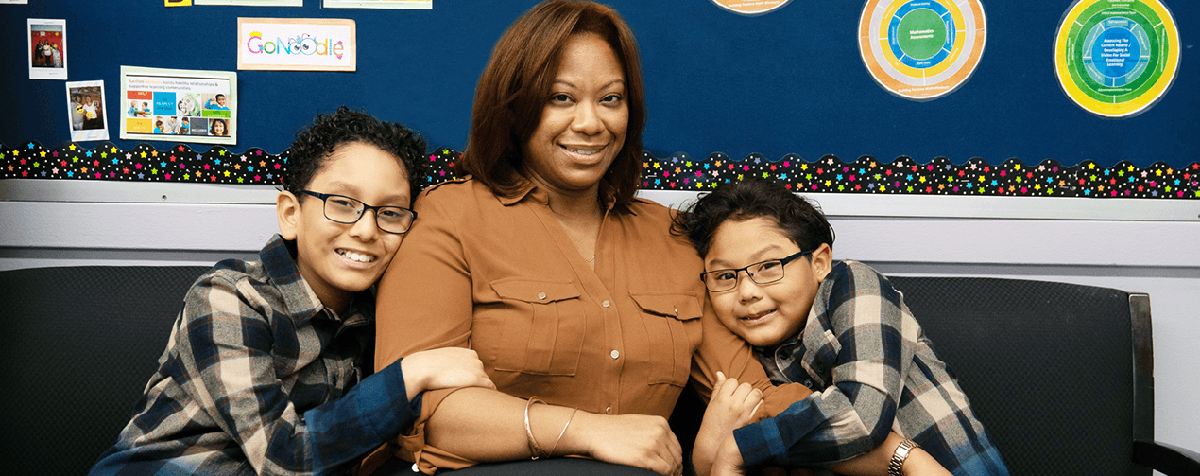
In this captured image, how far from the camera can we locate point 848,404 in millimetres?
1331

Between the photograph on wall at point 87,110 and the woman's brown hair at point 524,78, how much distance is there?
1.15 meters

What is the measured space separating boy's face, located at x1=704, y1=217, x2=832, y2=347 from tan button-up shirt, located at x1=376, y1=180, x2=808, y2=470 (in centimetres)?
6

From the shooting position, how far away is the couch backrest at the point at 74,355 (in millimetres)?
1611

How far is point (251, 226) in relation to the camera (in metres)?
1.90

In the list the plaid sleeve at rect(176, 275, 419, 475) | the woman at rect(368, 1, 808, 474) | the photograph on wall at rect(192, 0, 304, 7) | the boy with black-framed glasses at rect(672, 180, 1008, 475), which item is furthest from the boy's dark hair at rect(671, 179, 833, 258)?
the photograph on wall at rect(192, 0, 304, 7)

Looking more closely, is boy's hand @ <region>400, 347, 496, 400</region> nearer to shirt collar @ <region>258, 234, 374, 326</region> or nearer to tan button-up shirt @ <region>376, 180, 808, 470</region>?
tan button-up shirt @ <region>376, 180, 808, 470</region>

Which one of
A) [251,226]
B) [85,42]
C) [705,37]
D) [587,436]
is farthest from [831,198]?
[85,42]

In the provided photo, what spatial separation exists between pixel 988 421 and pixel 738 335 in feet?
2.44

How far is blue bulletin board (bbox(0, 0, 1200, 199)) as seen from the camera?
6.17 ft

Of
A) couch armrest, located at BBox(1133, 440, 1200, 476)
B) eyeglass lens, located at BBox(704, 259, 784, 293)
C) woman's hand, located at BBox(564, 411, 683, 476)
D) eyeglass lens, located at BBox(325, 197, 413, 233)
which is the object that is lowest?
couch armrest, located at BBox(1133, 440, 1200, 476)

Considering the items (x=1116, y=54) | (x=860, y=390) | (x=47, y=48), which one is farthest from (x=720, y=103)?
(x=47, y=48)

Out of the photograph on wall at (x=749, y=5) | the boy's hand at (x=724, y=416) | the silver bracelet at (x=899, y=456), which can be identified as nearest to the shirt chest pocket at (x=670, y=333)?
the boy's hand at (x=724, y=416)

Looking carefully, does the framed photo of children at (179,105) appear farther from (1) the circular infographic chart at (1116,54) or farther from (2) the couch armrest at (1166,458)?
(2) the couch armrest at (1166,458)

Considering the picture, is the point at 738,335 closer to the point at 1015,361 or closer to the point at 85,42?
the point at 1015,361
